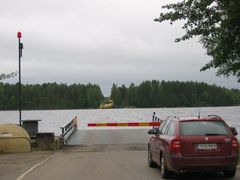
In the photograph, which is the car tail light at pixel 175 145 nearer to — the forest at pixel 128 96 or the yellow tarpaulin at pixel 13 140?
the yellow tarpaulin at pixel 13 140

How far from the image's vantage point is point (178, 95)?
447 feet

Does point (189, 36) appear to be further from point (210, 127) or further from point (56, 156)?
point (56, 156)

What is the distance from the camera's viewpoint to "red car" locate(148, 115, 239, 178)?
43.5 feet

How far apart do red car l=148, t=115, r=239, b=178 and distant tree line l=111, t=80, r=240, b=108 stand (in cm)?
A: 11166

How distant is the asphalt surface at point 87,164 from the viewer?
14.8 meters

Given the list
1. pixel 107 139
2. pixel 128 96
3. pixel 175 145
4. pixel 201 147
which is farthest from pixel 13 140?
pixel 128 96

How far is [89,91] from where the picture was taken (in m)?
156

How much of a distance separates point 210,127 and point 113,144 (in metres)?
14.2

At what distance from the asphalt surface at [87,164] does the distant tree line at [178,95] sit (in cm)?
10196

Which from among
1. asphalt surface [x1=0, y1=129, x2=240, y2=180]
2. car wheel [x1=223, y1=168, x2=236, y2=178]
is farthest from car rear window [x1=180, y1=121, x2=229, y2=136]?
asphalt surface [x1=0, y1=129, x2=240, y2=180]

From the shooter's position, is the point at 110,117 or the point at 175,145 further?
the point at 110,117

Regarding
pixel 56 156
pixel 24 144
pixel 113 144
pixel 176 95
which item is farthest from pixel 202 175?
pixel 176 95

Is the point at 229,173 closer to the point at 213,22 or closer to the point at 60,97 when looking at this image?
the point at 213,22

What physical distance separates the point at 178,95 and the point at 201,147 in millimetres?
123564
